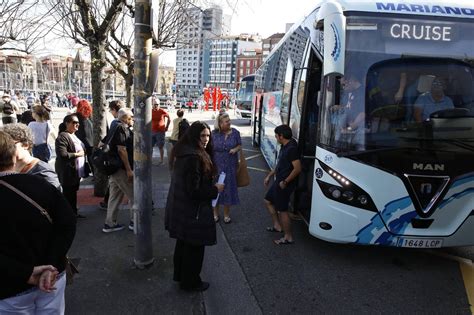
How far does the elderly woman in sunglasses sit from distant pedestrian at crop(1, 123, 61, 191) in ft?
8.30

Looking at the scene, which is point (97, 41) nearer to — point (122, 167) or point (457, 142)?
point (122, 167)

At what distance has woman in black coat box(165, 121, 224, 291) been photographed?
322 cm

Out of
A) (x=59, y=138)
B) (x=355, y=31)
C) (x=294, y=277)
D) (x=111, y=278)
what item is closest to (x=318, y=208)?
(x=294, y=277)

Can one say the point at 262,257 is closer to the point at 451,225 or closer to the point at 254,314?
the point at 254,314

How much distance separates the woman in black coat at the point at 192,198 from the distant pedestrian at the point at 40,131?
3033 millimetres

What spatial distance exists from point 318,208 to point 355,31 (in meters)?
2.05

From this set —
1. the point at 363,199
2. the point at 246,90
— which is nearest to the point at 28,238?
the point at 363,199

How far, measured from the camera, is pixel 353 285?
392 centimetres

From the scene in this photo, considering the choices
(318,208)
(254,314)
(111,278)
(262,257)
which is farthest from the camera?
(262,257)

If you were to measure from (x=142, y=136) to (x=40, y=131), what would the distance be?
2.56 meters

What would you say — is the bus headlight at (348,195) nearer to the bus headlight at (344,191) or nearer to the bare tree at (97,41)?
the bus headlight at (344,191)

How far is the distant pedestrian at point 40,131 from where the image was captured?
5402 millimetres

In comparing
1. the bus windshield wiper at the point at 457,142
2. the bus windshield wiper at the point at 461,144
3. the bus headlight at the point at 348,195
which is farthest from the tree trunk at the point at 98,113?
the bus windshield wiper at the point at 461,144

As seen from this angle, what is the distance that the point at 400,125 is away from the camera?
399 centimetres
